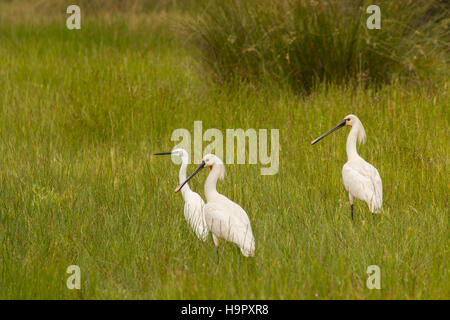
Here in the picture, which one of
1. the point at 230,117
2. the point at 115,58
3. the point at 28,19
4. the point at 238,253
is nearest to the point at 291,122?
the point at 230,117

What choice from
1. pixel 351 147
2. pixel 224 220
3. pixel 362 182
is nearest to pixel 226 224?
pixel 224 220

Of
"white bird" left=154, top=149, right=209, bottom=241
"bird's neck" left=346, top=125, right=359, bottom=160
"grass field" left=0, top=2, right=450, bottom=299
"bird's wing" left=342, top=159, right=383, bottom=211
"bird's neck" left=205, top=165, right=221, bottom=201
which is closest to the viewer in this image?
"grass field" left=0, top=2, right=450, bottom=299

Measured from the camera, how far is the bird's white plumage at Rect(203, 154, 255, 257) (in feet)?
12.0

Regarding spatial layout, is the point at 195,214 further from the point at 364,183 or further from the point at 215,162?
the point at 364,183

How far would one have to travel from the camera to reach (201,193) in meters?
5.26

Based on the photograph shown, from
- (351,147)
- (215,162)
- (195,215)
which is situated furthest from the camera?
(351,147)

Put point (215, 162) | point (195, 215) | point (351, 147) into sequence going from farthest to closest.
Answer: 1. point (351, 147)
2. point (195, 215)
3. point (215, 162)

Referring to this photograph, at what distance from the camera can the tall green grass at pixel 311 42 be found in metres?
7.85

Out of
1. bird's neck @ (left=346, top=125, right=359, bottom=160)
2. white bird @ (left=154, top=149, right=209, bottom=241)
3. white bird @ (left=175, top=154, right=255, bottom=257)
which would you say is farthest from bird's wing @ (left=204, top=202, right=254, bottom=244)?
bird's neck @ (left=346, top=125, right=359, bottom=160)

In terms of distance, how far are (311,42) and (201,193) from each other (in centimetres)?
338

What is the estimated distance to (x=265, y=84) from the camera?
8.06 metres

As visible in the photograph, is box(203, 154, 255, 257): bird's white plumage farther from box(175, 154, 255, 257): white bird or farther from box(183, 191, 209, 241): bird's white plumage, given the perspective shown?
box(183, 191, 209, 241): bird's white plumage

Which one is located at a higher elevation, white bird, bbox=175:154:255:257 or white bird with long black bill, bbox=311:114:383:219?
white bird with long black bill, bbox=311:114:383:219

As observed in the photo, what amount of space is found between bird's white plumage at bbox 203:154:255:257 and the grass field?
14 cm
